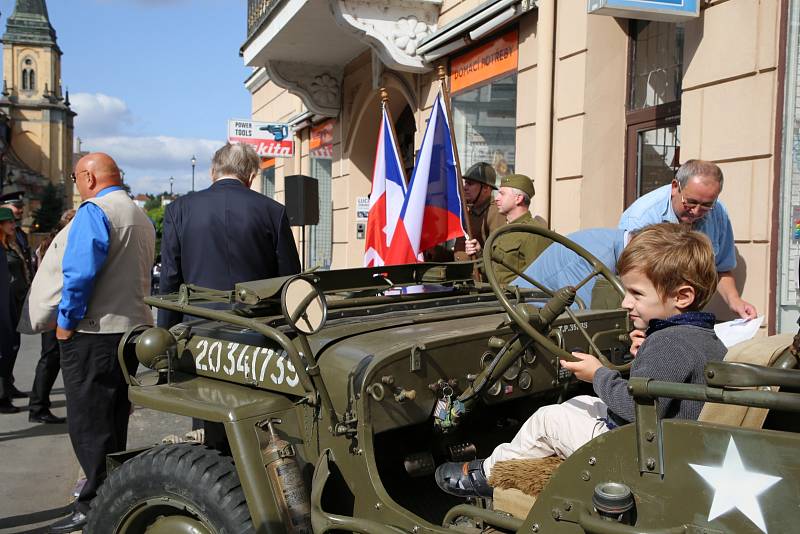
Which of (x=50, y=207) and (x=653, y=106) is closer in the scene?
(x=653, y=106)

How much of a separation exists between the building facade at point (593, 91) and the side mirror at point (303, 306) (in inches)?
140

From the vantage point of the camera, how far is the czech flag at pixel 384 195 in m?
6.53

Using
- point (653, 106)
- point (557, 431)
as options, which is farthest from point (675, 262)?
point (653, 106)

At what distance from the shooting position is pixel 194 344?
2.84 m

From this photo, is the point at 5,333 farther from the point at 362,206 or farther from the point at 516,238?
the point at 362,206

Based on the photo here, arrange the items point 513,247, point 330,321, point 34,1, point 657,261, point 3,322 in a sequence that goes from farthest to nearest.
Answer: point 34,1 → point 3,322 → point 513,247 → point 330,321 → point 657,261

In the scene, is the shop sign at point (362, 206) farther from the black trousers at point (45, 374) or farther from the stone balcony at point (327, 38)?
the black trousers at point (45, 374)

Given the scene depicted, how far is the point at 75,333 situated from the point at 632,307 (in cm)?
272

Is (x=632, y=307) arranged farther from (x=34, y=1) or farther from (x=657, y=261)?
(x=34, y=1)

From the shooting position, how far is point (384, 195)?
6.71 meters

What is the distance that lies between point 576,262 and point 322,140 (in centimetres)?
1139

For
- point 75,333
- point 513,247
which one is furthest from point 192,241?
point 513,247

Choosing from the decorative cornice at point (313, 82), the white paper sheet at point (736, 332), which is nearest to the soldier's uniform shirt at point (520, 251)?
the white paper sheet at point (736, 332)

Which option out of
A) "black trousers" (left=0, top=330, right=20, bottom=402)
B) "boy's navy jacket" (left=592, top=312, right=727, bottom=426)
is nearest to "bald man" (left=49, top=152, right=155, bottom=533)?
"boy's navy jacket" (left=592, top=312, right=727, bottom=426)
